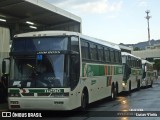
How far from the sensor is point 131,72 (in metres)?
30.9

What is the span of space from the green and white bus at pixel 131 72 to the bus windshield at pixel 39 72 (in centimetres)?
1475

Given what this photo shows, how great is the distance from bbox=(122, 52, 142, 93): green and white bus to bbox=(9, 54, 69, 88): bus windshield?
1475cm

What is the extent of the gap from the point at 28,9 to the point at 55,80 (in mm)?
12723

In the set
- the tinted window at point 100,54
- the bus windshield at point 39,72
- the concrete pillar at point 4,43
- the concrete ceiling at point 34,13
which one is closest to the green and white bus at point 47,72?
the bus windshield at point 39,72

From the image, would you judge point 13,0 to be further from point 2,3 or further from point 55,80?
point 55,80

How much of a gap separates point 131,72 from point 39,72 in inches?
687

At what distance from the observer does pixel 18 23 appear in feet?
99.7

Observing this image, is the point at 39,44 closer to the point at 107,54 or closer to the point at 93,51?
the point at 93,51

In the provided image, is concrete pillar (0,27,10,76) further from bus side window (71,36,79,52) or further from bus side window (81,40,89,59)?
bus side window (71,36,79,52)

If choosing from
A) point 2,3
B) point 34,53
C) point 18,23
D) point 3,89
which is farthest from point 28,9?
point 34,53

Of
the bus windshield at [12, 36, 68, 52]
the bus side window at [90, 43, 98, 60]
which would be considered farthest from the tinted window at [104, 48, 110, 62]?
the bus windshield at [12, 36, 68, 52]

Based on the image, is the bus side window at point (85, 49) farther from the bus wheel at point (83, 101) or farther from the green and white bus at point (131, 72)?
the green and white bus at point (131, 72)

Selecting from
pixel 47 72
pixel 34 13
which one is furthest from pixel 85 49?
pixel 34 13

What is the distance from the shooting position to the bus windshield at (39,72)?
14.1 meters
